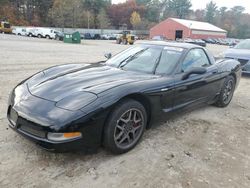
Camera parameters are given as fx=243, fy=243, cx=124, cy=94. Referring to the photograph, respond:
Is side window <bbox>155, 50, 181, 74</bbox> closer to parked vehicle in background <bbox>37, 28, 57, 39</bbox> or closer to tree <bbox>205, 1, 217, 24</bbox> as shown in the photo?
parked vehicle in background <bbox>37, 28, 57, 39</bbox>

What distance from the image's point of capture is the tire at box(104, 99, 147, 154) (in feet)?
9.14

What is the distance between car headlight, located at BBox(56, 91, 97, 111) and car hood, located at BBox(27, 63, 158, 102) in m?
0.06

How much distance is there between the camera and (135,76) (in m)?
3.39

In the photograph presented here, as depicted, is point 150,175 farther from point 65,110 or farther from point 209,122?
point 209,122

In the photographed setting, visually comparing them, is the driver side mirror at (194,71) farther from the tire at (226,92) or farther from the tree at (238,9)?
the tree at (238,9)

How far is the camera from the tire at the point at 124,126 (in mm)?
2787

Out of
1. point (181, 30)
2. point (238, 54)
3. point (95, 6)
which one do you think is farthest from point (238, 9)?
point (238, 54)

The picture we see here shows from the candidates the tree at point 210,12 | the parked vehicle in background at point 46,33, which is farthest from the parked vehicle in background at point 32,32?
the tree at point 210,12

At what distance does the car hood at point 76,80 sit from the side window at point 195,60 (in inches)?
30.0

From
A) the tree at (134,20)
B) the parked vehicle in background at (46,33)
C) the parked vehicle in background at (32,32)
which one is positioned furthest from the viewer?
the tree at (134,20)

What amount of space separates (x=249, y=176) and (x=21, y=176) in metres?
2.53

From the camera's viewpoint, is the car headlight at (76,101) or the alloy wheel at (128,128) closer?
the car headlight at (76,101)

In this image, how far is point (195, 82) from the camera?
4023 millimetres

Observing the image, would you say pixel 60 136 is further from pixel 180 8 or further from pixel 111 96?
Result: pixel 180 8
